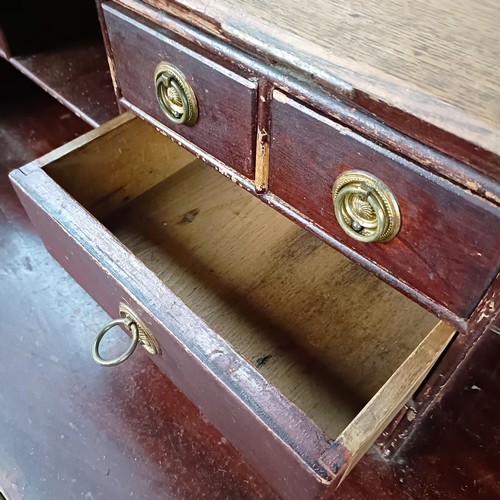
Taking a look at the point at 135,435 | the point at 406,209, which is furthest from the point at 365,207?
the point at 135,435

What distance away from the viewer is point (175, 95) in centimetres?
56

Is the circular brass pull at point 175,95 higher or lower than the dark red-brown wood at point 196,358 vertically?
higher

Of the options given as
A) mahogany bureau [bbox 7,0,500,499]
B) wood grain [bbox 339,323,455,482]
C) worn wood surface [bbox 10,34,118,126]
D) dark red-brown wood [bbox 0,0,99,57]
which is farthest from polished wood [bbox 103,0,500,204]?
dark red-brown wood [bbox 0,0,99,57]

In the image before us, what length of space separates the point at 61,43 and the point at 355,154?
0.70 metres

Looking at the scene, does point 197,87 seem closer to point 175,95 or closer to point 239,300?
point 175,95

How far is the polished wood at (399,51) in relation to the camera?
36cm

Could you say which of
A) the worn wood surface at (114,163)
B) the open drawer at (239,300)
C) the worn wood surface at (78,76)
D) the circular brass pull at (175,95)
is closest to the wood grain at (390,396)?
the open drawer at (239,300)

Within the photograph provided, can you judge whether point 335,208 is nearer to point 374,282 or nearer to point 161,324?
point 161,324

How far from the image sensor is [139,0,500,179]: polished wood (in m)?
0.36

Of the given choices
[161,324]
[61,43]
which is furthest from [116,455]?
[61,43]

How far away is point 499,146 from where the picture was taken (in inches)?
13.2

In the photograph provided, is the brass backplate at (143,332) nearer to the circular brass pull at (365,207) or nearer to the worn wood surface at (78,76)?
the circular brass pull at (365,207)

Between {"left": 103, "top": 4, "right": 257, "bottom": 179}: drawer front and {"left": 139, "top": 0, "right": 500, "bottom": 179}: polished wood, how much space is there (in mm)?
41

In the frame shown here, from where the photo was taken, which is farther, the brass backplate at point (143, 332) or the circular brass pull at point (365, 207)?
the brass backplate at point (143, 332)
